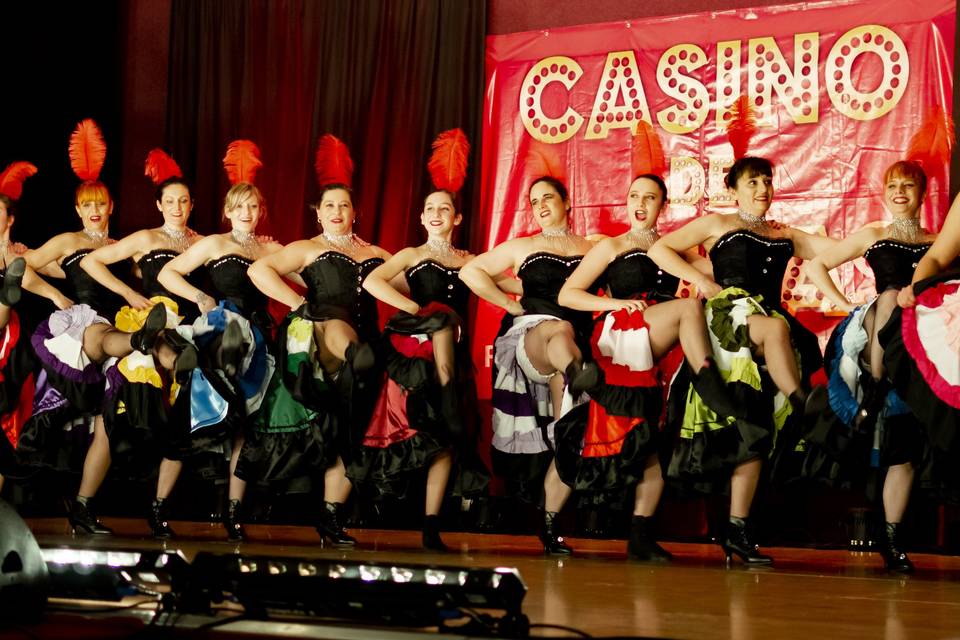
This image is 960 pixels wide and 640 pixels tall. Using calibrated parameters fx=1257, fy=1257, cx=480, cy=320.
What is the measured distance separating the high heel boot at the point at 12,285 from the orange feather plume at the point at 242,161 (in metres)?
1.07

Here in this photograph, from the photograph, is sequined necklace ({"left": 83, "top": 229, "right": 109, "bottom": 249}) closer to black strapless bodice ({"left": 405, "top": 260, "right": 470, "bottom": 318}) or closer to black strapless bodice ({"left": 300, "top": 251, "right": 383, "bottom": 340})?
black strapless bodice ({"left": 300, "top": 251, "right": 383, "bottom": 340})

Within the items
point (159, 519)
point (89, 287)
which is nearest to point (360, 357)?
point (159, 519)

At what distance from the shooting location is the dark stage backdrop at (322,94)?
7.01 m

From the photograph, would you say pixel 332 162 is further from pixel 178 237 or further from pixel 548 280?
pixel 548 280

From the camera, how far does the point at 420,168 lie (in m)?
7.00

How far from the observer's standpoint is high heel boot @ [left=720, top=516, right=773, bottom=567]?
15.0ft

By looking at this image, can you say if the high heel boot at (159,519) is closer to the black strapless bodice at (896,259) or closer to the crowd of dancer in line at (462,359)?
the crowd of dancer in line at (462,359)

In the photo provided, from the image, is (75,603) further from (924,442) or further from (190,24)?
(190,24)

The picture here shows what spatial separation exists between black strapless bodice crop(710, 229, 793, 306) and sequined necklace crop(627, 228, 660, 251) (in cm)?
37

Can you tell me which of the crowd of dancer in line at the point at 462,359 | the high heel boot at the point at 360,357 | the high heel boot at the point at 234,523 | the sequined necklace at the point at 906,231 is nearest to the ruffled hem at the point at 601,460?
the crowd of dancer in line at the point at 462,359

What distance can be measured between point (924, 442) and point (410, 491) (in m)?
2.15

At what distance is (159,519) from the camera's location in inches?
222

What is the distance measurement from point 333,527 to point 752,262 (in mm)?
2081

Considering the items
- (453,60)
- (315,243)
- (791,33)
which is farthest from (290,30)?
(791,33)
